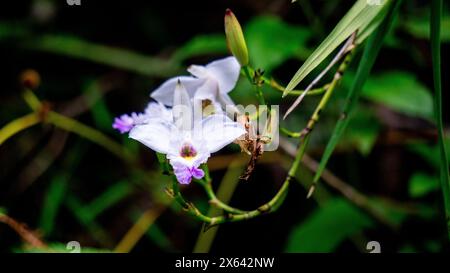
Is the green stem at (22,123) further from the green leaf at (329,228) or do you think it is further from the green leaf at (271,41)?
the green leaf at (329,228)

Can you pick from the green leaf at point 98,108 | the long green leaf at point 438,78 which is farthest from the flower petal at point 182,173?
the green leaf at point 98,108

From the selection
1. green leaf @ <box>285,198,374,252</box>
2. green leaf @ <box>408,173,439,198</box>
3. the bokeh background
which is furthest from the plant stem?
green leaf @ <box>408,173,439,198</box>

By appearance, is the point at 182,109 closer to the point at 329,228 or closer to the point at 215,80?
the point at 215,80

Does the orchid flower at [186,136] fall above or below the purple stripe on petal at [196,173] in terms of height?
above

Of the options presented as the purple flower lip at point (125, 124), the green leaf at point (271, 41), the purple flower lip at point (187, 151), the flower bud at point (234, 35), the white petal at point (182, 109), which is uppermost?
the green leaf at point (271, 41)

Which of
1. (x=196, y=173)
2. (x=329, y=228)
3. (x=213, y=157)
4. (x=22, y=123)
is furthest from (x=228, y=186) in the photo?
(x=196, y=173)

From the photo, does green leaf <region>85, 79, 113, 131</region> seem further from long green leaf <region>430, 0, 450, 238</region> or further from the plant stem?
long green leaf <region>430, 0, 450, 238</region>
